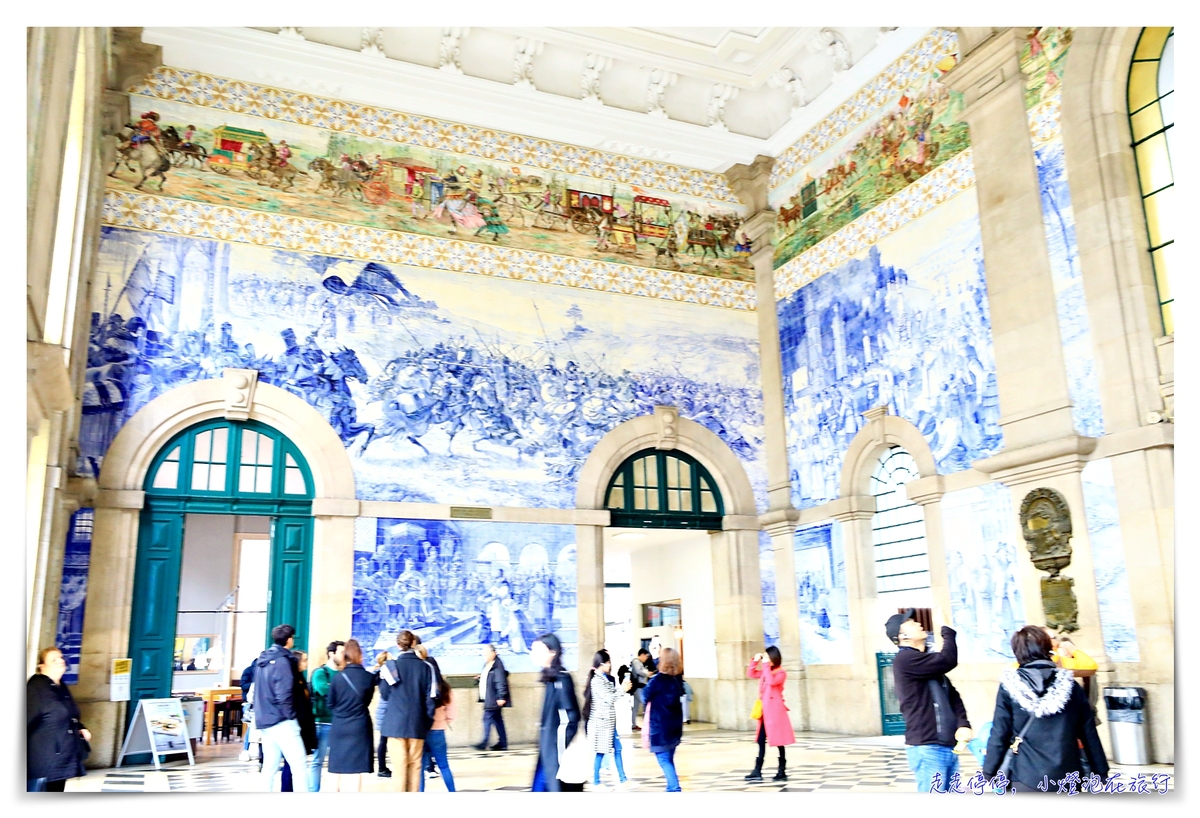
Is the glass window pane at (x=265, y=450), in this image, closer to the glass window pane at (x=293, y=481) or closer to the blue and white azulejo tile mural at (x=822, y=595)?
the glass window pane at (x=293, y=481)

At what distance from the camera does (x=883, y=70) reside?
14586 mm

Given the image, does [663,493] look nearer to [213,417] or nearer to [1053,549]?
[1053,549]

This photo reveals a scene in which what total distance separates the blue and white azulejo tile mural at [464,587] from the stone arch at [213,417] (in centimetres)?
82

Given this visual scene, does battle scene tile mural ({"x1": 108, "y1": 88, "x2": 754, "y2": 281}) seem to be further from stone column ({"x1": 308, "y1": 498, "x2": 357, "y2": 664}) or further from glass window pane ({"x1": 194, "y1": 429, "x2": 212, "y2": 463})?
stone column ({"x1": 308, "y1": 498, "x2": 357, "y2": 664})

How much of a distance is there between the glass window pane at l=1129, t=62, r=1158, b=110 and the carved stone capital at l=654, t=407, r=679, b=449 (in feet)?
25.0

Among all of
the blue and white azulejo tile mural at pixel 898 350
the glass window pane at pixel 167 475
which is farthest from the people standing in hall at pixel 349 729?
the blue and white azulejo tile mural at pixel 898 350

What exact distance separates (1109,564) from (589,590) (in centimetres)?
703

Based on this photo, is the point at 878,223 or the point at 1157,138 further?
the point at 878,223

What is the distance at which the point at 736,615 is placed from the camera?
15414mm

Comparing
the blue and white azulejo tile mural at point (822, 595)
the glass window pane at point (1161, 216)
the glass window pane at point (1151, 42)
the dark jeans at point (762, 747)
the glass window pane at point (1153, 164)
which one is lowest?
the dark jeans at point (762, 747)

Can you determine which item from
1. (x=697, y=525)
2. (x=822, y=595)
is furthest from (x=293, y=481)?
(x=822, y=595)

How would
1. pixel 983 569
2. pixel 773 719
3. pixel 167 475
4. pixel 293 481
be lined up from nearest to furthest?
pixel 773 719 < pixel 983 569 < pixel 167 475 < pixel 293 481

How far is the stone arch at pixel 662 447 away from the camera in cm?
1503

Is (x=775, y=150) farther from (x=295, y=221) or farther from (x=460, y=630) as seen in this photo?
(x=460, y=630)
